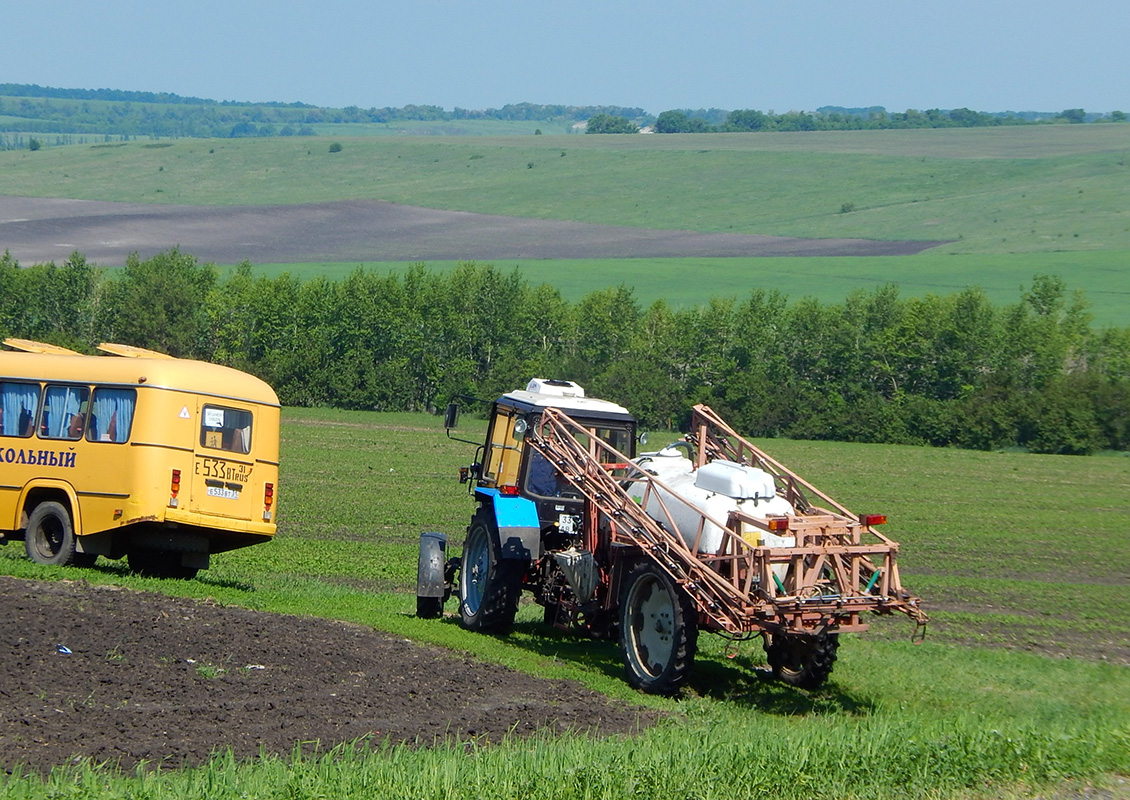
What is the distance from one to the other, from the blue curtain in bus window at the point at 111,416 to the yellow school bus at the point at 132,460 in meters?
0.01

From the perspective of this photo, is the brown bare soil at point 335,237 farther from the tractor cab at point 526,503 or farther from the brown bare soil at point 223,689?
the brown bare soil at point 223,689

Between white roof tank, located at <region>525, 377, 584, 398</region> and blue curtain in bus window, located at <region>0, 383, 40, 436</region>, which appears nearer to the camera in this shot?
white roof tank, located at <region>525, 377, 584, 398</region>

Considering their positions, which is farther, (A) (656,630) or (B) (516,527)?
(B) (516,527)

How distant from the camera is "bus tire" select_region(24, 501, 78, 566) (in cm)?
1722

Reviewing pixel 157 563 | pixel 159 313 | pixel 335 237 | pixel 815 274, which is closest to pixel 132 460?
pixel 157 563

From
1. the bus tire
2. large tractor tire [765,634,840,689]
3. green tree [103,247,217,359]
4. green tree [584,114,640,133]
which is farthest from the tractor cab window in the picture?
green tree [584,114,640,133]

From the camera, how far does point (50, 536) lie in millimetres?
17656

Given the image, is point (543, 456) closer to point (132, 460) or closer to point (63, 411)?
point (132, 460)

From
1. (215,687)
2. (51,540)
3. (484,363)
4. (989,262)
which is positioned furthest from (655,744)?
(989,262)

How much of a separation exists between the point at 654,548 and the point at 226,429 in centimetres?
773

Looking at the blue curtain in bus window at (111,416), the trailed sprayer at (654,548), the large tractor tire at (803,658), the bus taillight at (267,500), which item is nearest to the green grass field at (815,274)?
the bus taillight at (267,500)

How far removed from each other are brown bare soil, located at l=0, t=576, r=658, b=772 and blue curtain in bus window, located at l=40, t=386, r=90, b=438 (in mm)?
3725

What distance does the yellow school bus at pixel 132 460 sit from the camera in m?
16.9

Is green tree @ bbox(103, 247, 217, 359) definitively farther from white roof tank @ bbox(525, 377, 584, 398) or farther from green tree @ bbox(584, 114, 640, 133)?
green tree @ bbox(584, 114, 640, 133)
